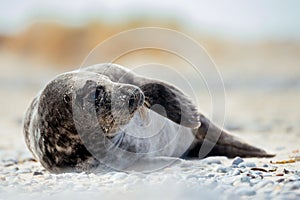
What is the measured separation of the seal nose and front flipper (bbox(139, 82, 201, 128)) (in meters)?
0.66

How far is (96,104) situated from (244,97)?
12691mm

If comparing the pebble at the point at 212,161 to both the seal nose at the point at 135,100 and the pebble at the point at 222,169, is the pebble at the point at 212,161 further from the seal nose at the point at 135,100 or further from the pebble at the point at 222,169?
the seal nose at the point at 135,100

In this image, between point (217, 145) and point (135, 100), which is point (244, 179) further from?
point (217, 145)

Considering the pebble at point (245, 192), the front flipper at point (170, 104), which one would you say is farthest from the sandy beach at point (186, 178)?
the front flipper at point (170, 104)

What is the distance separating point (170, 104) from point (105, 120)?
2.68 feet

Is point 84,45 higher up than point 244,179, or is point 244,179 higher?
point 84,45

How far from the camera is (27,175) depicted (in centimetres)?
571

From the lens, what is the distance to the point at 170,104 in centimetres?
578

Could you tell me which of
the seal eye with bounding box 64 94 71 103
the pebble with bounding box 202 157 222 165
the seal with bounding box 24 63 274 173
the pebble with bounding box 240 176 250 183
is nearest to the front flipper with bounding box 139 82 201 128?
the seal with bounding box 24 63 274 173

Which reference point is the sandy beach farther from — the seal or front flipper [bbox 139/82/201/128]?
front flipper [bbox 139/82/201/128]

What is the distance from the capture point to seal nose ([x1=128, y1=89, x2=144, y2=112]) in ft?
16.5

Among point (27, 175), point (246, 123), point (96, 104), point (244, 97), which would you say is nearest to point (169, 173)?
point (96, 104)

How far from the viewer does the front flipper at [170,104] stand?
5777mm

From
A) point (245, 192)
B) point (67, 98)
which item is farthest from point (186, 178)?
point (67, 98)
